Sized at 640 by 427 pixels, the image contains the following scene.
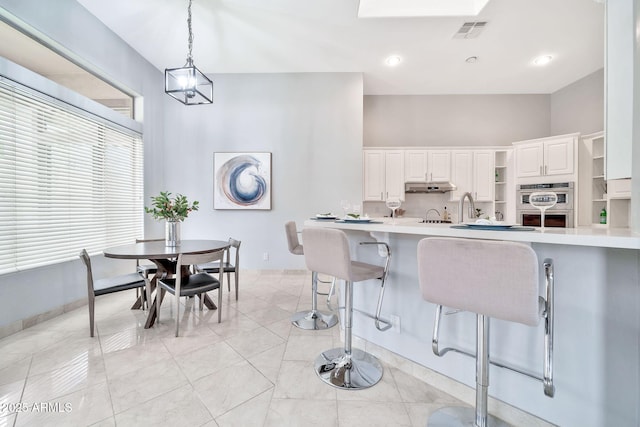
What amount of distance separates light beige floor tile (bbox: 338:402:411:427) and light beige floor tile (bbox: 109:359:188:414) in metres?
1.04

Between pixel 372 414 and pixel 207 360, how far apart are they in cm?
122

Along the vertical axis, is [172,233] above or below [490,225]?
below

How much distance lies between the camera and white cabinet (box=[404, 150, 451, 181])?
15.0 feet

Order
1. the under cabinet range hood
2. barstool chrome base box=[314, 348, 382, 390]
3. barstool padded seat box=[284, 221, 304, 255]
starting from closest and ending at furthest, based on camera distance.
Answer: barstool chrome base box=[314, 348, 382, 390]
barstool padded seat box=[284, 221, 304, 255]
the under cabinet range hood

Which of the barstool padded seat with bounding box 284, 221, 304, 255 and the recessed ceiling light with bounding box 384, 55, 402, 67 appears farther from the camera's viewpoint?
the recessed ceiling light with bounding box 384, 55, 402, 67

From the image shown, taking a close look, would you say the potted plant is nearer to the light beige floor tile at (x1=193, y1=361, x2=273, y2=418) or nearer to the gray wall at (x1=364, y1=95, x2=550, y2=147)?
the light beige floor tile at (x1=193, y1=361, x2=273, y2=418)

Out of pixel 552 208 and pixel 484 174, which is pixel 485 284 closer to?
pixel 484 174

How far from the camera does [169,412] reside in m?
1.37

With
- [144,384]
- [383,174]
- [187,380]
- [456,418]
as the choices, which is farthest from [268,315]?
[383,174]

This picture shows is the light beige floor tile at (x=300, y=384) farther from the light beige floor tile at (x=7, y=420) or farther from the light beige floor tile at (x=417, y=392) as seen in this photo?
the light beige floor tile at (x=7, y=420)

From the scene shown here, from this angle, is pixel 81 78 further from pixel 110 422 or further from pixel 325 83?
pixel 110 422

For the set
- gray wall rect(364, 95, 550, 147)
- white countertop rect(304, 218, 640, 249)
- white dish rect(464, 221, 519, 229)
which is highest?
gray wall rect(364, 95, 550, 147)

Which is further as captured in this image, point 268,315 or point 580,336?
point 268,315

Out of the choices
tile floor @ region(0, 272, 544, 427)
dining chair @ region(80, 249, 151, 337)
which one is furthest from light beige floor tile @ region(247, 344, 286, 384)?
dining chair @ region(80, 249, 151, 337)
